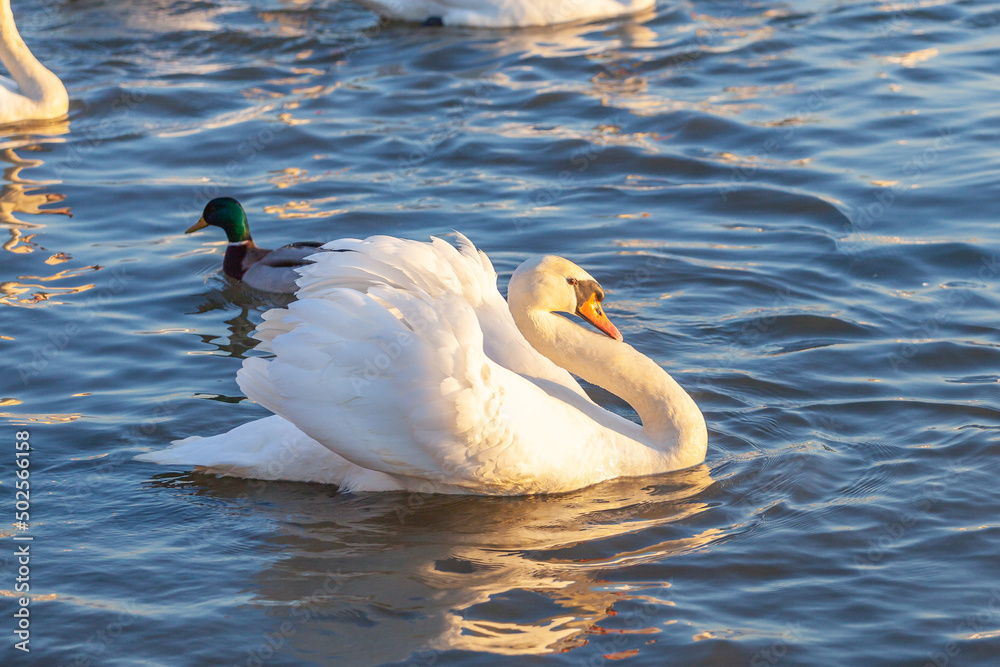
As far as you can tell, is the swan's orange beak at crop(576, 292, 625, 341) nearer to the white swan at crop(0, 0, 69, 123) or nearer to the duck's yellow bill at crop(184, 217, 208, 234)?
the duck's yellow bill at crop(184, 217, 208, 234)

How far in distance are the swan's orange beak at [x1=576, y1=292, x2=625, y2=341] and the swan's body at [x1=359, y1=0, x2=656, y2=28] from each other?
896 centimetres

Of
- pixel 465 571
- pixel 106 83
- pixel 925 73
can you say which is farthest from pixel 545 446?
pixel 106 83

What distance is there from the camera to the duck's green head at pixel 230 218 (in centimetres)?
895

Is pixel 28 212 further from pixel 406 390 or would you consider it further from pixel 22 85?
pixel 406 390

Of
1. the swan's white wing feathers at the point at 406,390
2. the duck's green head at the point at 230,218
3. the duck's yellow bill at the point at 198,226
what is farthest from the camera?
the duck's yellow bill at the point at 198,226

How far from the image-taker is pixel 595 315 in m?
5.98

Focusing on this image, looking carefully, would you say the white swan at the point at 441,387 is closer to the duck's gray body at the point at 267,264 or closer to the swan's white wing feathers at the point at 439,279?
the swan's white wing feathers at the point at 439,279

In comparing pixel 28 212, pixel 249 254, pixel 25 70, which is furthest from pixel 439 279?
pixel 25 70

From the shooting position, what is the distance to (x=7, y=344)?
7.47 m

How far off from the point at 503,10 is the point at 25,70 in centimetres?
525

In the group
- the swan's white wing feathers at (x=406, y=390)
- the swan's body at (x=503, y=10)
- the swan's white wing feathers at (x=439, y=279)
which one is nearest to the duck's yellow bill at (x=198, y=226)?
the swan's white wing feathers at (x=439, y=279)

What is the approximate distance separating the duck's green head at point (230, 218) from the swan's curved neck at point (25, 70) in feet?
12.1

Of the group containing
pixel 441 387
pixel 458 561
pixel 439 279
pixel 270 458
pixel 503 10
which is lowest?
pixel 458 561

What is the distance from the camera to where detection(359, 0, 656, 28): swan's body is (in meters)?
14.3
